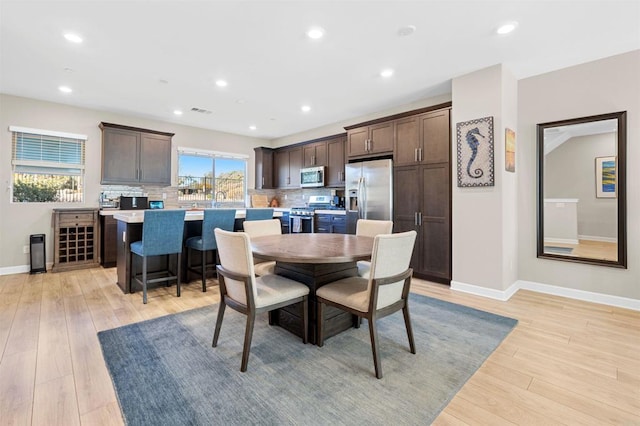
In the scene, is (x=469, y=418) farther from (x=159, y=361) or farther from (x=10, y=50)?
(x=10, y=50)

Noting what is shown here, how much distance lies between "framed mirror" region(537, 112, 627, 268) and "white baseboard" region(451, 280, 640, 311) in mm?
359

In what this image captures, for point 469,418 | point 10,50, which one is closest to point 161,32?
point 10,50

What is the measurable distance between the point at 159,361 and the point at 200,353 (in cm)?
26

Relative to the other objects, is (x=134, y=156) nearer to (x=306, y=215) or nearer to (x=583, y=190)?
(x=306, y=215)

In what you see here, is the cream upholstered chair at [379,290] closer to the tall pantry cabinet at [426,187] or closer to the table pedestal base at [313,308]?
the table pedestal base at [313,308]

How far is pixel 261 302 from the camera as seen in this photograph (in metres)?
1.99

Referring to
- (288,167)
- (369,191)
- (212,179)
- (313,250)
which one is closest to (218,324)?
(313,250)

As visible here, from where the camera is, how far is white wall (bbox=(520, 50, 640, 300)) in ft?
10.1

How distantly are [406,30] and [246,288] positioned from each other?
8.58 feet

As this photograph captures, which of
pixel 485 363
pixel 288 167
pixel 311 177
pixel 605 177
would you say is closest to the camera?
pixel 485 363

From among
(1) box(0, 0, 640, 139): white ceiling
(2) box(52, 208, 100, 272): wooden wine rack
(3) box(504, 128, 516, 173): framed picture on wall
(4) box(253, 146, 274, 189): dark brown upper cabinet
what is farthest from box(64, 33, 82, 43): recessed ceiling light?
(3) box(504, 128, 516, 173): framed picture on wall

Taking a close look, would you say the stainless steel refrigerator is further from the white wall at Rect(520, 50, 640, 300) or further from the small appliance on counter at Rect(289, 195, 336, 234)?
the white wall at Rect(520, 50, 640, 300)

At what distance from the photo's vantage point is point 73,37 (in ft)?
9.21

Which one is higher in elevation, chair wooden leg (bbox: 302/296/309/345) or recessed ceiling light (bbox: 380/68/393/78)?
recessed ceiling light (bbox: 380/68/393/78)
